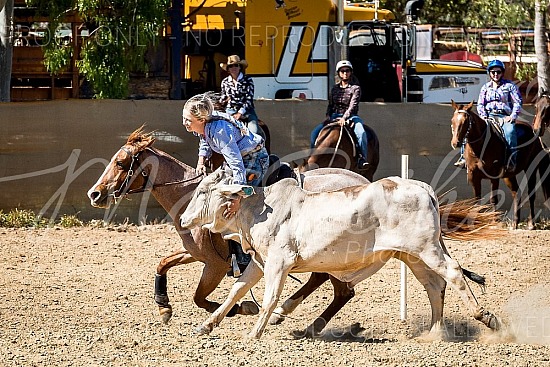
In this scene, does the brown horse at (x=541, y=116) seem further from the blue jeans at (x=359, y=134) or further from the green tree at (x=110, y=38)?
the green tree at (x=110, y=38)

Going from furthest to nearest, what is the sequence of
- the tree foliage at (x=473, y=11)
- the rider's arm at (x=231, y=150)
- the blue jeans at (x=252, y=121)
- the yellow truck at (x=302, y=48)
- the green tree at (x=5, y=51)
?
the tree foliage at (x=473, y=11)
the yellow truck at (x=302, y=48)
the green tree at (x=5, y=51)
the blue jeans at (x=252, y=121)
the rider's arm at (x=231, y=150)

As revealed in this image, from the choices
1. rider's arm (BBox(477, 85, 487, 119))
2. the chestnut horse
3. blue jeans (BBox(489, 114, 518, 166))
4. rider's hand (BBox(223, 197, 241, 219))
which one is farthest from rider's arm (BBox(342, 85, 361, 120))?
rider's hand (BBox(223, 197, 241, 219))

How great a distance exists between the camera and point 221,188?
6.97 meters

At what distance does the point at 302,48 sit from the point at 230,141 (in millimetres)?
9345

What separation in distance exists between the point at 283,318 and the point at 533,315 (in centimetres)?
210

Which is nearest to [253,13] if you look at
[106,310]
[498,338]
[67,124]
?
[67,124]

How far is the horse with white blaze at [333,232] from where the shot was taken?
6715mm

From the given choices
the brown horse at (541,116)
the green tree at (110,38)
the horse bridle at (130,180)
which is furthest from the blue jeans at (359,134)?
the horse bridle at (130,180)

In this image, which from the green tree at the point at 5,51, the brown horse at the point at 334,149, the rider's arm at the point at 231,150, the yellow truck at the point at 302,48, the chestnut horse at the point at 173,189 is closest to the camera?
the rider's arm at the point at 231,150

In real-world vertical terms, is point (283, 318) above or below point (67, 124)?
below

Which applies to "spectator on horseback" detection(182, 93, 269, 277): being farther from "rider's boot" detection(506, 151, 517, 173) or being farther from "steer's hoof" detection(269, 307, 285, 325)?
"rider's boot" detection(506, 151, 517, 173)

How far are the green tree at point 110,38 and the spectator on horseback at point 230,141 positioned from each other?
22.4ft

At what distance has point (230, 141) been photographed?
23.2ft

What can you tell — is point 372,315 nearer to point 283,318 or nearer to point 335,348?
point 283,318
